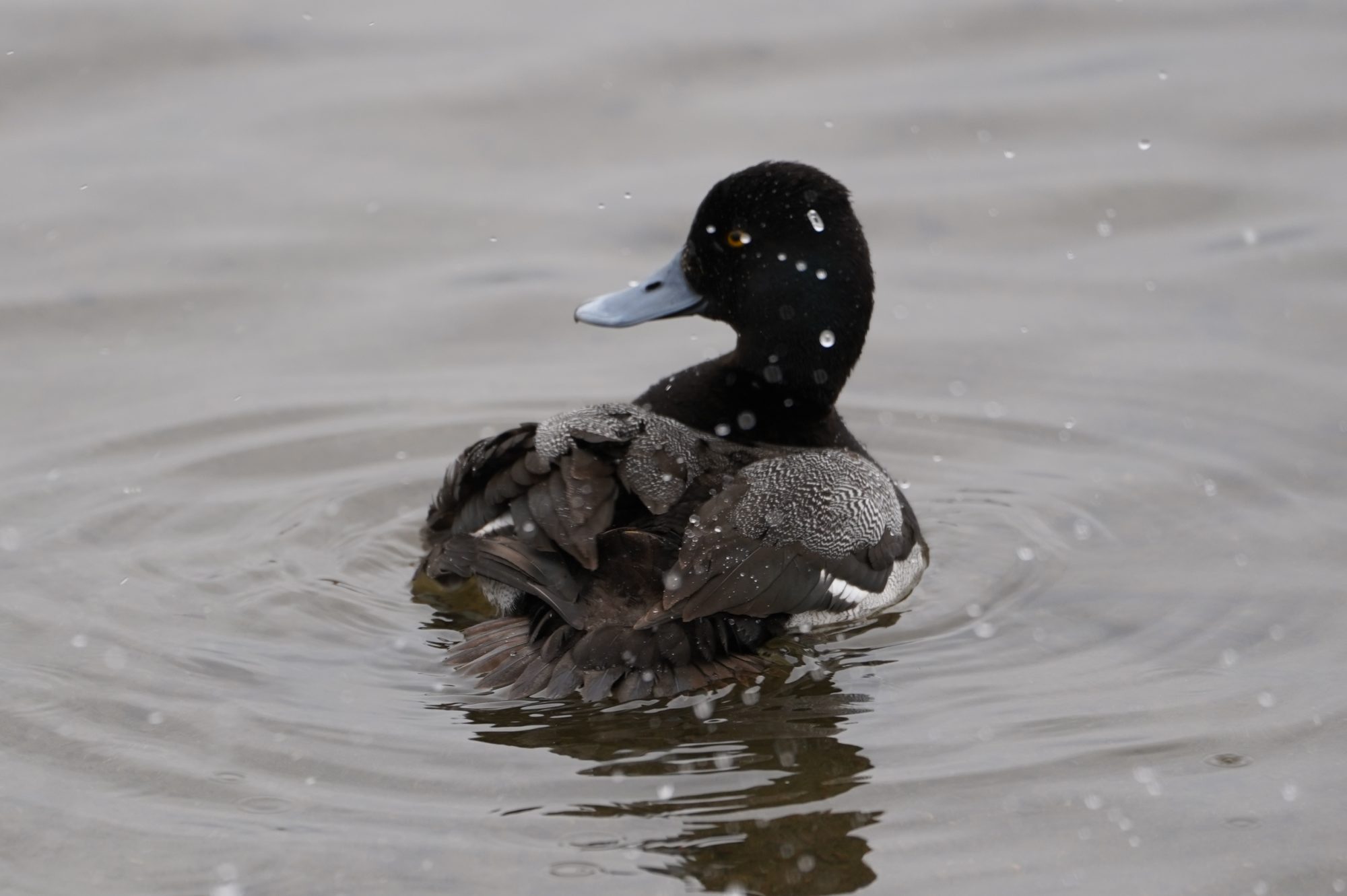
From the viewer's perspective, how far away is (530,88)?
9672 mm

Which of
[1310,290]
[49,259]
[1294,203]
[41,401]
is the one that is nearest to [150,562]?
[41,401]

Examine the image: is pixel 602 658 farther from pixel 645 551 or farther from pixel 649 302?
pixel 649 302

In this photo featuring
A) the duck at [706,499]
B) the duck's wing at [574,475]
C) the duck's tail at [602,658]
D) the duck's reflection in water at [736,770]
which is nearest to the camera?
the duck's reflection in water at [736,770]

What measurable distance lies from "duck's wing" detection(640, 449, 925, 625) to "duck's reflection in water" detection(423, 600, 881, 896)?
0.88 feet

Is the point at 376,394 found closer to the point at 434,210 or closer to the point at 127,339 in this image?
the point at 127,339

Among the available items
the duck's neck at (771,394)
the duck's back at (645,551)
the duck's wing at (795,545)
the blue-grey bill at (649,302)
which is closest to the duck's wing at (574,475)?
→ the duck's back at (645,551)

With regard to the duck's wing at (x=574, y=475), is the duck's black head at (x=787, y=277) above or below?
above

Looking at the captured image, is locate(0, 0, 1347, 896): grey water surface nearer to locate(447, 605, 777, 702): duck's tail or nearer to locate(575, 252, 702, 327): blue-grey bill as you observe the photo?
locate(447, 605, 777, 702): duck's tail

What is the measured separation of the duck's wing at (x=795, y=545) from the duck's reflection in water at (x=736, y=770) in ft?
0.88

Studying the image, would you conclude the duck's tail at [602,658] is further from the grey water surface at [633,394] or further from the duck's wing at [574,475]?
the duck's wing at [574,475]

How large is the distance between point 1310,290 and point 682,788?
4.96 m

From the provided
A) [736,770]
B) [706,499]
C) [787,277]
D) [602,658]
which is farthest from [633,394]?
[736,770]

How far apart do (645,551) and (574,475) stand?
0.31 m

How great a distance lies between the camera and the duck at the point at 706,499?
4.82 metres
